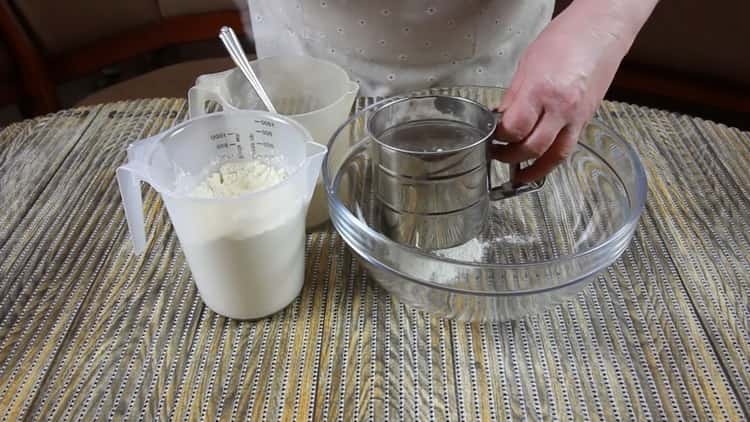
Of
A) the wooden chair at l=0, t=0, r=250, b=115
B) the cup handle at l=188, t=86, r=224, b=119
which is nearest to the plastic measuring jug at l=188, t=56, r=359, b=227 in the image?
the cup handle at l=188, t=86, r=224, b=119

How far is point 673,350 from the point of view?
461 millimetres

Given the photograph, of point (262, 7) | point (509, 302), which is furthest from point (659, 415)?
point (262, 7)

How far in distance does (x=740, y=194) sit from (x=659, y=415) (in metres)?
0.30

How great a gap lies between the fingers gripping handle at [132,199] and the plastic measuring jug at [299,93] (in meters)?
0.11

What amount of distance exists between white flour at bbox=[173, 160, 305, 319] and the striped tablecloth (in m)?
0.02

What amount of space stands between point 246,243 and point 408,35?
358 millimetres

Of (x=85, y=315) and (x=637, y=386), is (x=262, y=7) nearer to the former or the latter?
(x=85, y=315)

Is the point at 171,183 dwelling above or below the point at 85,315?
above

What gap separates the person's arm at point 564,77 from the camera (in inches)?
18.7

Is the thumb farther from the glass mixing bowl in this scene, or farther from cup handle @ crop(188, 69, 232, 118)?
cup handle @ crop(188, 69, 232, 118)

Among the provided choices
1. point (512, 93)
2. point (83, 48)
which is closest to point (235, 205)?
point (512, 93)

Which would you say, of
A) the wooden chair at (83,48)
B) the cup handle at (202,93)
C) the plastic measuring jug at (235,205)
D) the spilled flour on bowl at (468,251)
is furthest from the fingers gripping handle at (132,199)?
the wooden chair at (83,48)

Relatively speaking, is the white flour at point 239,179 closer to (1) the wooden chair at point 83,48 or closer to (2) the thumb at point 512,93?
(2) the thumb at point 512,93

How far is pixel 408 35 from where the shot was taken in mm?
684
